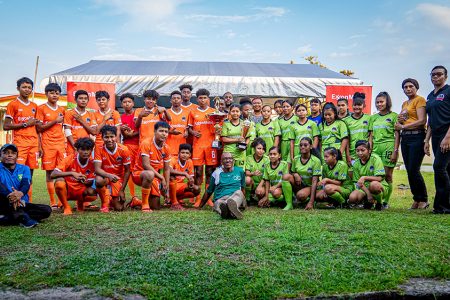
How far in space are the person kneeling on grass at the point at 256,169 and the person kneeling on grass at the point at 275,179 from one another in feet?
0.30

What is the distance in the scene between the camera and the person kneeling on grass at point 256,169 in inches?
277

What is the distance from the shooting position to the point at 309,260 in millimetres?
3477

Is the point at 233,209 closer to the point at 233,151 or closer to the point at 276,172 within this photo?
the point at 276,172

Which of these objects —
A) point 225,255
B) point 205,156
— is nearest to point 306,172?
point 205,156

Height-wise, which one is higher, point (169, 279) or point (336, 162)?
point (336, 162)

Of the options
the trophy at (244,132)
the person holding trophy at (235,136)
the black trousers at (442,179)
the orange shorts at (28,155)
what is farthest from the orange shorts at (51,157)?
the black trousers at (442,179)

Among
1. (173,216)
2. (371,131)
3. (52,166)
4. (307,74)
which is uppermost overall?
(307,74)

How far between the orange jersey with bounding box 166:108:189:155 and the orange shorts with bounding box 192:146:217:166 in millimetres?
352

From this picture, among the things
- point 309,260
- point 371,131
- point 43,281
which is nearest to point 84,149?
point 43,281

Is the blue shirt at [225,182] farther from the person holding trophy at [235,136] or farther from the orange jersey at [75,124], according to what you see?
the orange jersey at [75,124]

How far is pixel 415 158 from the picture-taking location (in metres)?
6.44

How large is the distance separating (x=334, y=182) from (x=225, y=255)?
360 centimetres

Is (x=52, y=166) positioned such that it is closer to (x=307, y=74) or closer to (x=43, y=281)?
(x=43, y=281)

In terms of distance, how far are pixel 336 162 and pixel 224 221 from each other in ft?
8.25
